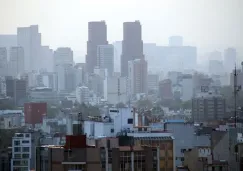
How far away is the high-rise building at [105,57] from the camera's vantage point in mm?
93812

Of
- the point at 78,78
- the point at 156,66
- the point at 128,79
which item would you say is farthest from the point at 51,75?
the point at 156,66

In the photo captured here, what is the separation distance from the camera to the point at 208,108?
45.6 metres

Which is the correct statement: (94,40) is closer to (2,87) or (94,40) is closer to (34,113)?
(2,87)

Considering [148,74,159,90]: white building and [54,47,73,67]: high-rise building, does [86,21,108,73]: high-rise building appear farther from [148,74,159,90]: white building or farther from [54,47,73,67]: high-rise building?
[148,74,159,90]: white building

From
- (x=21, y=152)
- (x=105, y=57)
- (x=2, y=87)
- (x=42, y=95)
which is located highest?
(x=105, y=57)

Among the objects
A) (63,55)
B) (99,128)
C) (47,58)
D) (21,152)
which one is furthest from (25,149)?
(47,58)

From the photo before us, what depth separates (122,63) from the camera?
3632 inches

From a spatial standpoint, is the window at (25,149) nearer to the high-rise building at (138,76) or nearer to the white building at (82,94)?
the white building at (82,94)

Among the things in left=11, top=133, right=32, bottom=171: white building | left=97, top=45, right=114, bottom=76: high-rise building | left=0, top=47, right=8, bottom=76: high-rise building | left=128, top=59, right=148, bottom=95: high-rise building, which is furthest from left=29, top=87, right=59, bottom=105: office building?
left=11, top=133, right=32, bottom=171: white building

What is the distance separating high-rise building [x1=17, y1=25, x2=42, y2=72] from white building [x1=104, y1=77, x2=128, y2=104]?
1889 cm

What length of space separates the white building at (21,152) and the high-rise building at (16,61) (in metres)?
61.3

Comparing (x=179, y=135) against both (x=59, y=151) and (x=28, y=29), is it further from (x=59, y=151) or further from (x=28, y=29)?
(x=28, y=29)

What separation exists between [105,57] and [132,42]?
2.74 meters

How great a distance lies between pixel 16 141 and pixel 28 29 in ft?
248
